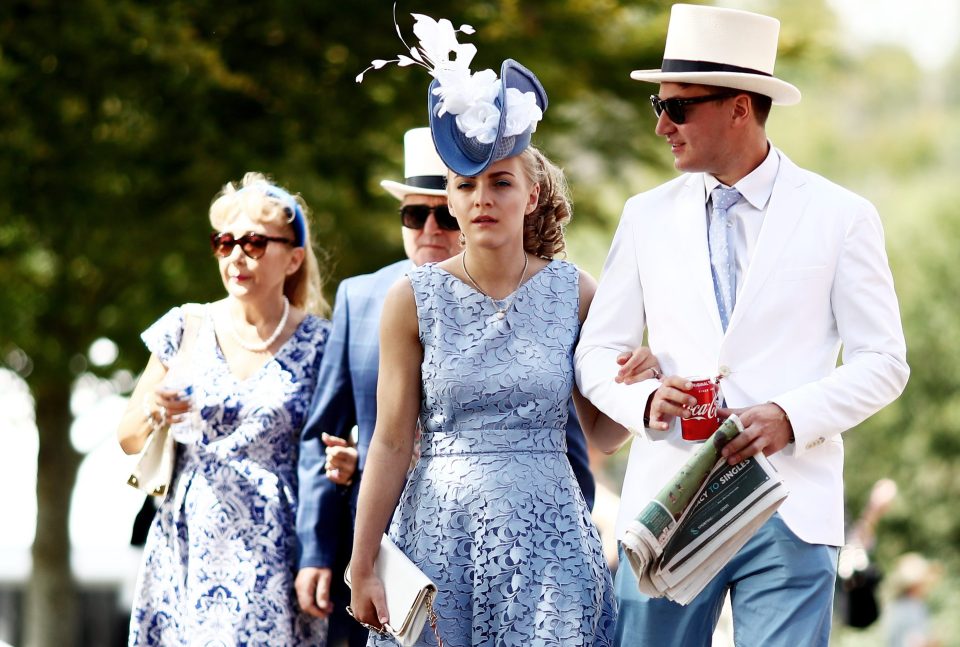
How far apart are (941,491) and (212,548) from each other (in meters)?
28.1

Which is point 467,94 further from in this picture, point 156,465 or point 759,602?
point 156,465

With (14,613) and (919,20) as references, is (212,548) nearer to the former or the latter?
(14,613)

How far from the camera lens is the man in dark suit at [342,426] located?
208 inches

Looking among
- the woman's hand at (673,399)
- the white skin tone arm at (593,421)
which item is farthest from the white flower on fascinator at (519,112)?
the woman's hand at (673,399)

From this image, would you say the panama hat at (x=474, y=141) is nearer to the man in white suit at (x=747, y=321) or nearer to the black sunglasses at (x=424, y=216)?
the man in white suit at (x=747, y=321)

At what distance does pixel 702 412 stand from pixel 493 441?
0.62 metres

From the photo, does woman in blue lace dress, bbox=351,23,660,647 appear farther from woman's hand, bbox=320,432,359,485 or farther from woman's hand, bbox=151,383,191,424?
woman's hand, bbox=151,383,191,424

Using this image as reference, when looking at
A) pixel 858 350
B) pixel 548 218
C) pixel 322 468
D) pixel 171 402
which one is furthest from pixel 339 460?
pixel 858 350

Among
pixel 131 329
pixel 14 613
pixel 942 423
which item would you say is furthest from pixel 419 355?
pixel 942 423

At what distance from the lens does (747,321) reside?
421 cm

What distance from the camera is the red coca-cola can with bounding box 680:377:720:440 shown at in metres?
4.06

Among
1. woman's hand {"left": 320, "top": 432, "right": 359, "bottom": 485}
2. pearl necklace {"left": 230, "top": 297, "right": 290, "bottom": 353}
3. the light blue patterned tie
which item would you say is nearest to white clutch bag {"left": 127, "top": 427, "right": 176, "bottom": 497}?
pearl necklace {"left": 230, "top": 297, "right": 290, "bottom": 353}

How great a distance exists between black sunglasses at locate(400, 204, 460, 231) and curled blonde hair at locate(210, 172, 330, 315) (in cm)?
49

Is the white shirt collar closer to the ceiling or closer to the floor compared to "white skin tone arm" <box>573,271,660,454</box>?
closer to the ceiling
